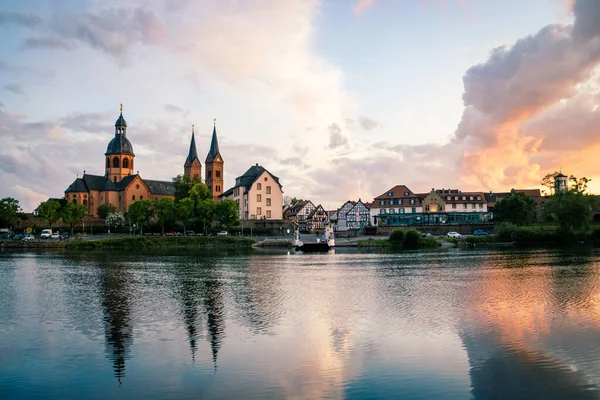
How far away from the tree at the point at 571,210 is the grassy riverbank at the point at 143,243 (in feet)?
188

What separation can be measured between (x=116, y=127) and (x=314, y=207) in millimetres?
66903

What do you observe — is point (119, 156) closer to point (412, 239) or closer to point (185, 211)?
point (185, 211)

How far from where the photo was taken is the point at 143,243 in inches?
3639

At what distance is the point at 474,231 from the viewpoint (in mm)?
113688

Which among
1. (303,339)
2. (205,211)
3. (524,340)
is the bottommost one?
(524,340)

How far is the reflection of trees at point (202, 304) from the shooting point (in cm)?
2020

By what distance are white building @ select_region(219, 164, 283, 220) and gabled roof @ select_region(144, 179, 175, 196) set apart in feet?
120

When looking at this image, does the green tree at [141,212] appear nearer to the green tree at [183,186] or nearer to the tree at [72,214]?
the tree at [72,214]

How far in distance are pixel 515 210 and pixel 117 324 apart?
354ft

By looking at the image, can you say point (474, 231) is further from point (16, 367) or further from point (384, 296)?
point (16, 367)

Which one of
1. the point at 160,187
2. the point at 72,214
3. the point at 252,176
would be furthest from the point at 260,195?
the point at 160,187

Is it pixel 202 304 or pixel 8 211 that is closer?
pixel 202 304

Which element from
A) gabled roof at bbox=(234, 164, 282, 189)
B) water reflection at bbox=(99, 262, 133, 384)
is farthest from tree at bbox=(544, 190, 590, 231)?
water reflection at bbox=(99, 262, 133, 384)

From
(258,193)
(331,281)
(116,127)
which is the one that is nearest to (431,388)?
(331,281)
